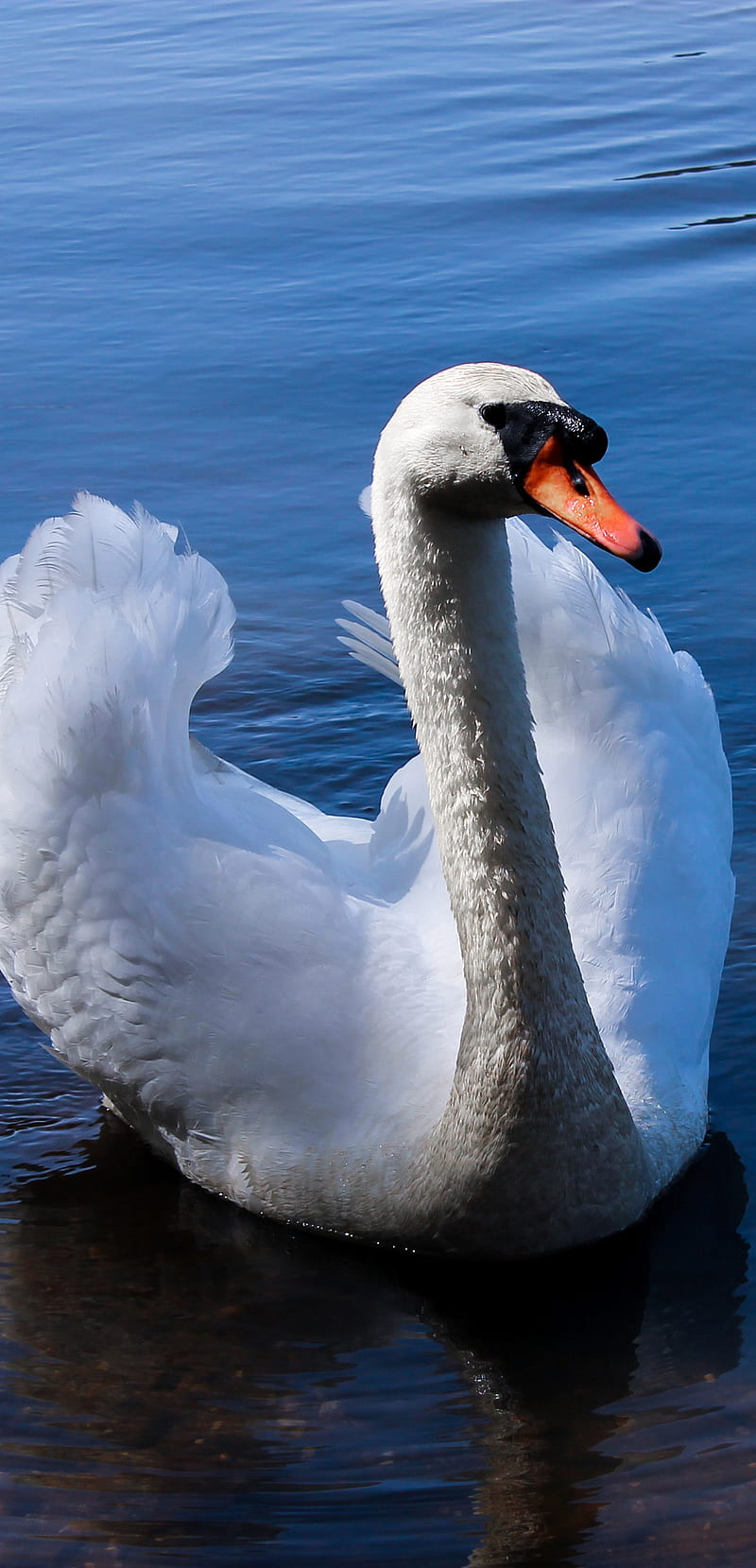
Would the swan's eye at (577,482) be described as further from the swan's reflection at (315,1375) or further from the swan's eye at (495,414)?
the swan's reflection at (315,1375)

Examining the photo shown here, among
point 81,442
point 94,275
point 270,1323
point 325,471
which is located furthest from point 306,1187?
point 94,275

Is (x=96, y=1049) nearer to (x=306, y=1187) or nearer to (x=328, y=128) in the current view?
(x=306, y=1187)

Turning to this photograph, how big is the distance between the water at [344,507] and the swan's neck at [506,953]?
11.5 inches

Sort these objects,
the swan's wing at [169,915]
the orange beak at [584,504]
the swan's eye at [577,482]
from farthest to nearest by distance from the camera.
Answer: the swan's wing at [169,915], the swan's eye at [577,482], the orange beak at [584,504]

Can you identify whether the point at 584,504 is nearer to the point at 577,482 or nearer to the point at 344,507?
the point at 577,482

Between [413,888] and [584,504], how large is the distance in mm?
1738

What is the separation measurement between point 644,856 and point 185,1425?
1742 millimetres

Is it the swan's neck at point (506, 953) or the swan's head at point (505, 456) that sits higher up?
the swan's head at point (505, 456)

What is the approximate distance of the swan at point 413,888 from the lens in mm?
4523

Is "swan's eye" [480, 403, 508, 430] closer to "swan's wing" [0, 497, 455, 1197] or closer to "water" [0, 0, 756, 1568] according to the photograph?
"swan's wing" [0, 497, 455, 1197]

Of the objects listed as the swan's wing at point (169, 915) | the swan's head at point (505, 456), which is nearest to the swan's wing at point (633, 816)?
the swan's wing at point (169, 915)

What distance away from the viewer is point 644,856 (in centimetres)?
526

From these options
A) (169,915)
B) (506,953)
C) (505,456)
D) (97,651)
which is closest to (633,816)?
(506,953)

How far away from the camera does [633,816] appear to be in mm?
5309
